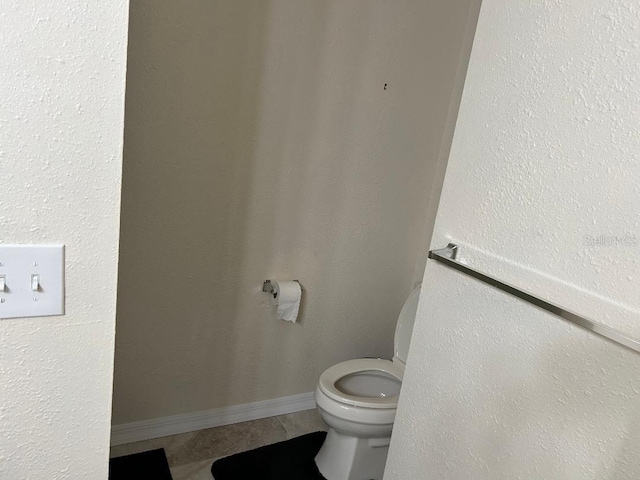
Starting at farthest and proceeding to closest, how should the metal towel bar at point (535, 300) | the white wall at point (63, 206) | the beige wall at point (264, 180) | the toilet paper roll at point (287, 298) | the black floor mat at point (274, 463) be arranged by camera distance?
1. the toilet paper roll at point (287, 298)
2. the black floor mat at point (274, 463)
3. the beige wall at point (264, 180)
4. the metal towel bar at point (535, 300)
5. the white wall at point (63, 206)

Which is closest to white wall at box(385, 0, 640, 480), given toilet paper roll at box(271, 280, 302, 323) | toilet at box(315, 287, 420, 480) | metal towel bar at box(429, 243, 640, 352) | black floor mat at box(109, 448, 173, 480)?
metal towel bar at box(429, 243, 640, 352)

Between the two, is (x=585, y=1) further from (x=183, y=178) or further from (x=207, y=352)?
(x=207, y=352)

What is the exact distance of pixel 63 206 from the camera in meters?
0.64

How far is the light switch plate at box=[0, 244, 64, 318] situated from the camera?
2.08 ft

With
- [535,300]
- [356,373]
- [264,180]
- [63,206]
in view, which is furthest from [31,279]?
[356,373]

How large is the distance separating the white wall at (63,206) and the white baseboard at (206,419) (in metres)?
1.22

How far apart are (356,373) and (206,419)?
69 cm

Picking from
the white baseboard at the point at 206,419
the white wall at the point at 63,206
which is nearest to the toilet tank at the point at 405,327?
the white baseboard at the point at 206,419

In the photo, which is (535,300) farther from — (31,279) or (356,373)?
(356,373)

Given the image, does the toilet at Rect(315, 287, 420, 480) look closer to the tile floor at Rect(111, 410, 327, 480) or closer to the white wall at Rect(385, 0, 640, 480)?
the tile floor at Rect(111, 410, 327, 480)

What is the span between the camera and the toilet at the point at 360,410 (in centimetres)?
170

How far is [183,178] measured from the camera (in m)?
1.70

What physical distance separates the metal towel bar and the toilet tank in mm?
735

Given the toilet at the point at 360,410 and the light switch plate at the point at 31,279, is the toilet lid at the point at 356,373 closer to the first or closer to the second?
the toilet at the point at 360,410
